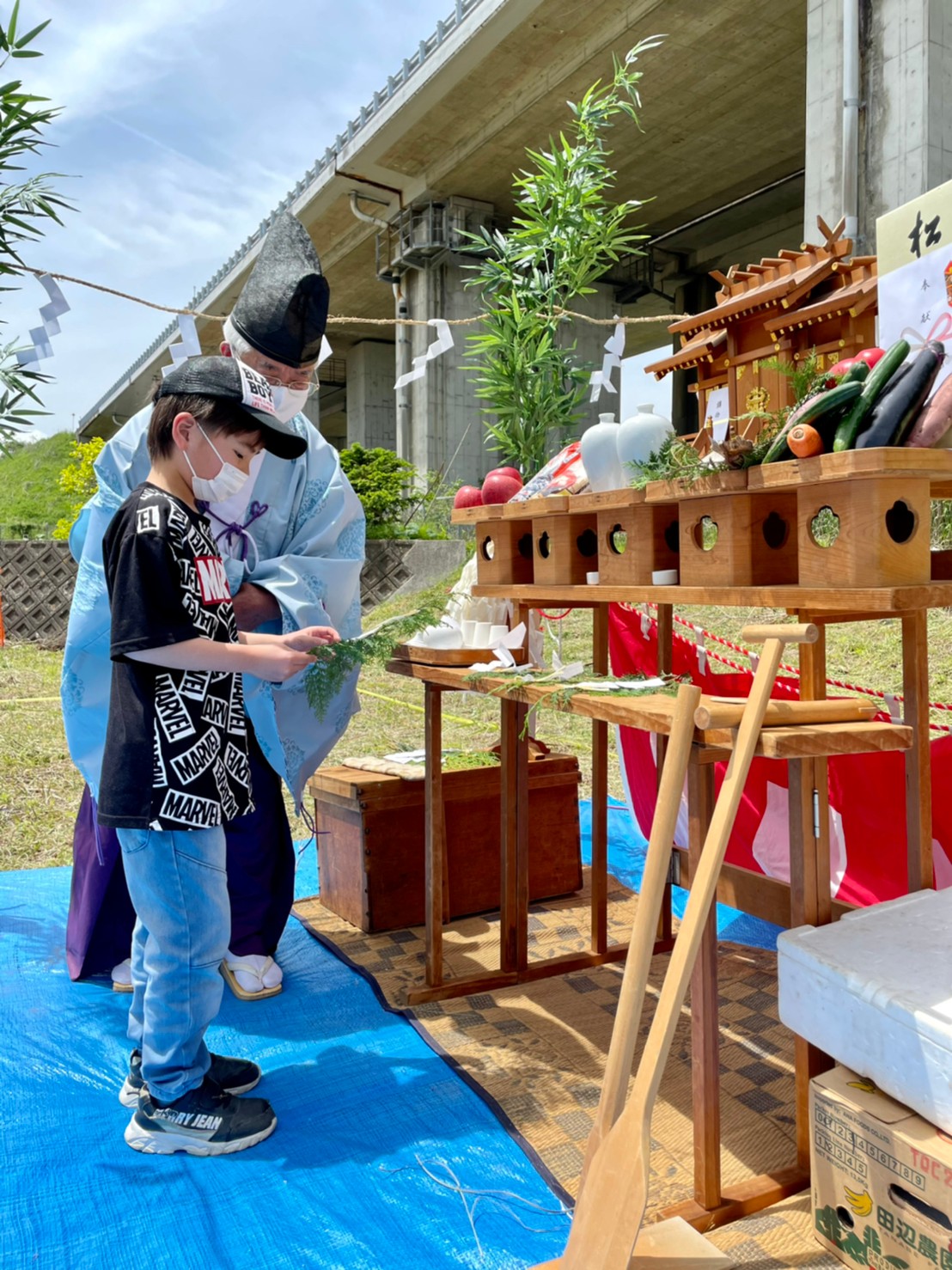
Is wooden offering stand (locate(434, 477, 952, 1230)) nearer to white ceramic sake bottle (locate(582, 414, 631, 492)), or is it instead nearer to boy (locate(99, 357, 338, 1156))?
white ceramic sake bottle (locate(582, 414, 631, 492))

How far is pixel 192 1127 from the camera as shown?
6.51ft

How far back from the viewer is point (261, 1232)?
5.74 feet

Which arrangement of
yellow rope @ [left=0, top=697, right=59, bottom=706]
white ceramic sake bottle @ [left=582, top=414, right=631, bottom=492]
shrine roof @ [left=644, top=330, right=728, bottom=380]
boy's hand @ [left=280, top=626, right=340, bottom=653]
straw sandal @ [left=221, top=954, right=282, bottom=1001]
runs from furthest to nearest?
yellow rope @ [left=0, top=697, right=59, bottom=706], shrine roof @ [left=644, top=330, right=728, bottom=380], straw sandal @ [left=221, top=954, right=282, bottom=1001], white ceramic sake bottle @ [left=582, top=414, right=631, bottom=492], boy's hand @ [left=280, top=626, right=340, bottom=653]

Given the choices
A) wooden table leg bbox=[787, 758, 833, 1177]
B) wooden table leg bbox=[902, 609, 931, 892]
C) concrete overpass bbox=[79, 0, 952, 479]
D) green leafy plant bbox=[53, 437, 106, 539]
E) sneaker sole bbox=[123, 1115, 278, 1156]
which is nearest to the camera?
wooden table leg bbox=[787, 758, 833, 1177]

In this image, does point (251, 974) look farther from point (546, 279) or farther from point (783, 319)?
point (783, 319)

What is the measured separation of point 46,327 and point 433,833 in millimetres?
2899

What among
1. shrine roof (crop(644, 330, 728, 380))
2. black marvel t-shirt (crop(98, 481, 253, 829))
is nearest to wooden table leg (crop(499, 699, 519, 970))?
black marvel t-shirt (crop(98, 481, 253, 829))

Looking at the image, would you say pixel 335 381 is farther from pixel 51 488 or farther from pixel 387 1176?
pixel 387 1176

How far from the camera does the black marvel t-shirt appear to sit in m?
1.85

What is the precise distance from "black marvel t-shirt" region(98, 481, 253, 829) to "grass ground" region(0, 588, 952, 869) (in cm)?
255

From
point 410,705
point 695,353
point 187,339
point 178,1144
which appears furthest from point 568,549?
point 410,705

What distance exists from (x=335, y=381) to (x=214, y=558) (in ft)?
85.2

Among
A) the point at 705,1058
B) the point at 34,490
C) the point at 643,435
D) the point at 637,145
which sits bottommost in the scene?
the point at 705,1058

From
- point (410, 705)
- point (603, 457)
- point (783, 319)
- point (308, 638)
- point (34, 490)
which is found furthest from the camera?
point (34, 490)
